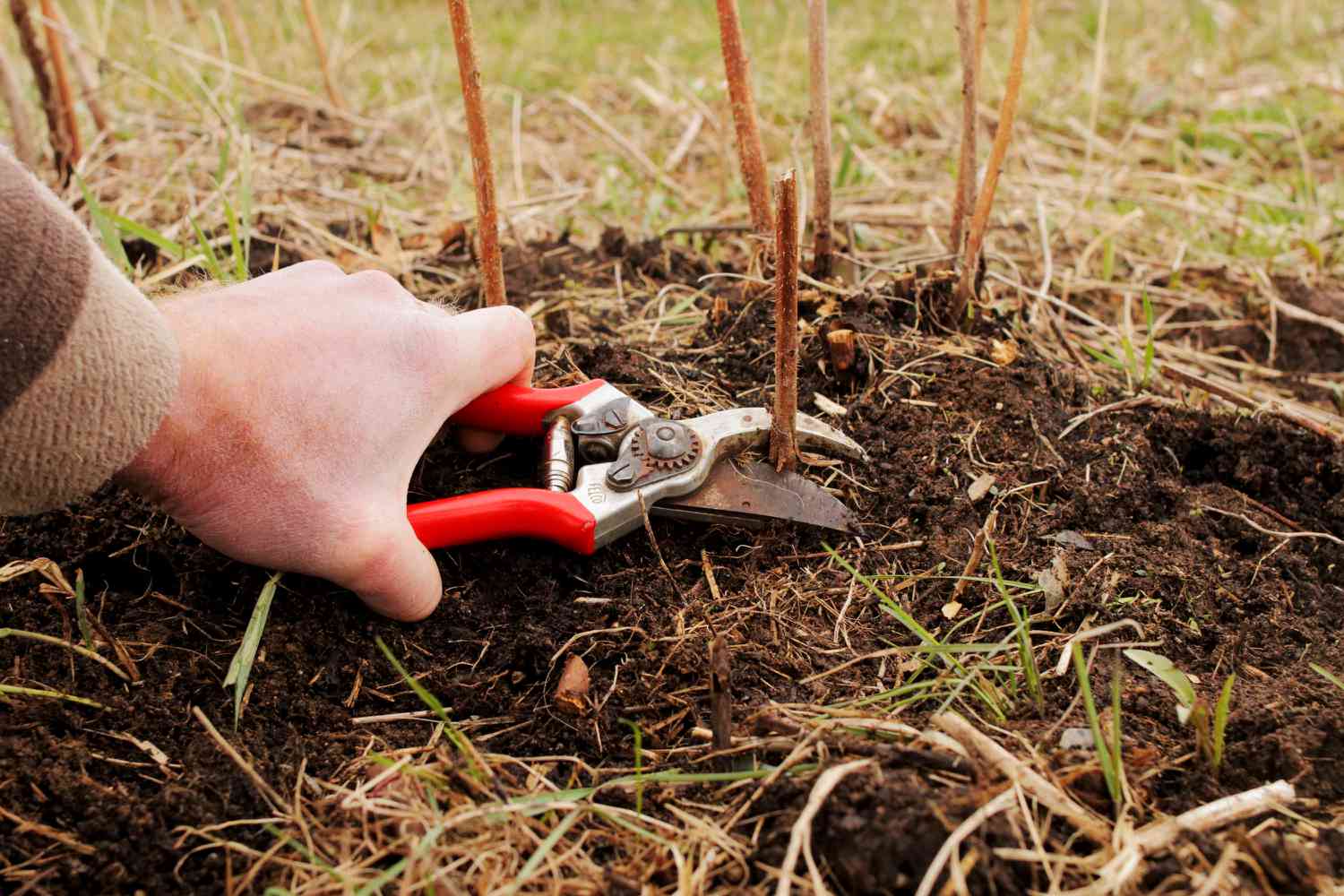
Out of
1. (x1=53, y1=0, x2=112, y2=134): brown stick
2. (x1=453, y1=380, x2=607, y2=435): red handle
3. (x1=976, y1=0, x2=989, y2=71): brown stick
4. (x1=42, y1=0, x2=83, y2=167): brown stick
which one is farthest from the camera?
(x1=53, y1=0, x2=112, y2=134): brown stick

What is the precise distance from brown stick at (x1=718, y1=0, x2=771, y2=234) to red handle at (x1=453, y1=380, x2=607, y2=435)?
66 centimetres

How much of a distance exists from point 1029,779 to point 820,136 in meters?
1.48

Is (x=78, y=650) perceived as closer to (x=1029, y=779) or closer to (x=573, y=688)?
(x=573, y=688)

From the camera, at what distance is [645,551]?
79.4 inches

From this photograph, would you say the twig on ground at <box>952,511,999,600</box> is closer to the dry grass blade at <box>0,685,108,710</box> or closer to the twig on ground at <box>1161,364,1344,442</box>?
the twig on ground at <box>1161,364,1344,442</box>

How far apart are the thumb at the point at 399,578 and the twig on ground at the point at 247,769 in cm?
29

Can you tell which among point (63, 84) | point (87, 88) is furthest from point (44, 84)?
point (87, 88)

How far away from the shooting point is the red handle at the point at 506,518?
72.6 inches

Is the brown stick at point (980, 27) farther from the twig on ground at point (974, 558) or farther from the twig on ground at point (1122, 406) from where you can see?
the twig on ground at point (974, 558)

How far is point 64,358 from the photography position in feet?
4.93

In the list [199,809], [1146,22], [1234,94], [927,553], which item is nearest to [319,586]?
[199,809]

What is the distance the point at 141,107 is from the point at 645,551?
324 cm

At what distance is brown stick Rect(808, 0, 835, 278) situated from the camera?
229cm

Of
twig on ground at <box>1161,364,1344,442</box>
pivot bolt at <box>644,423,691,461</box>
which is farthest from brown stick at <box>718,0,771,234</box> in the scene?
twig on ground at <box>1161,364,1344,442</box>
